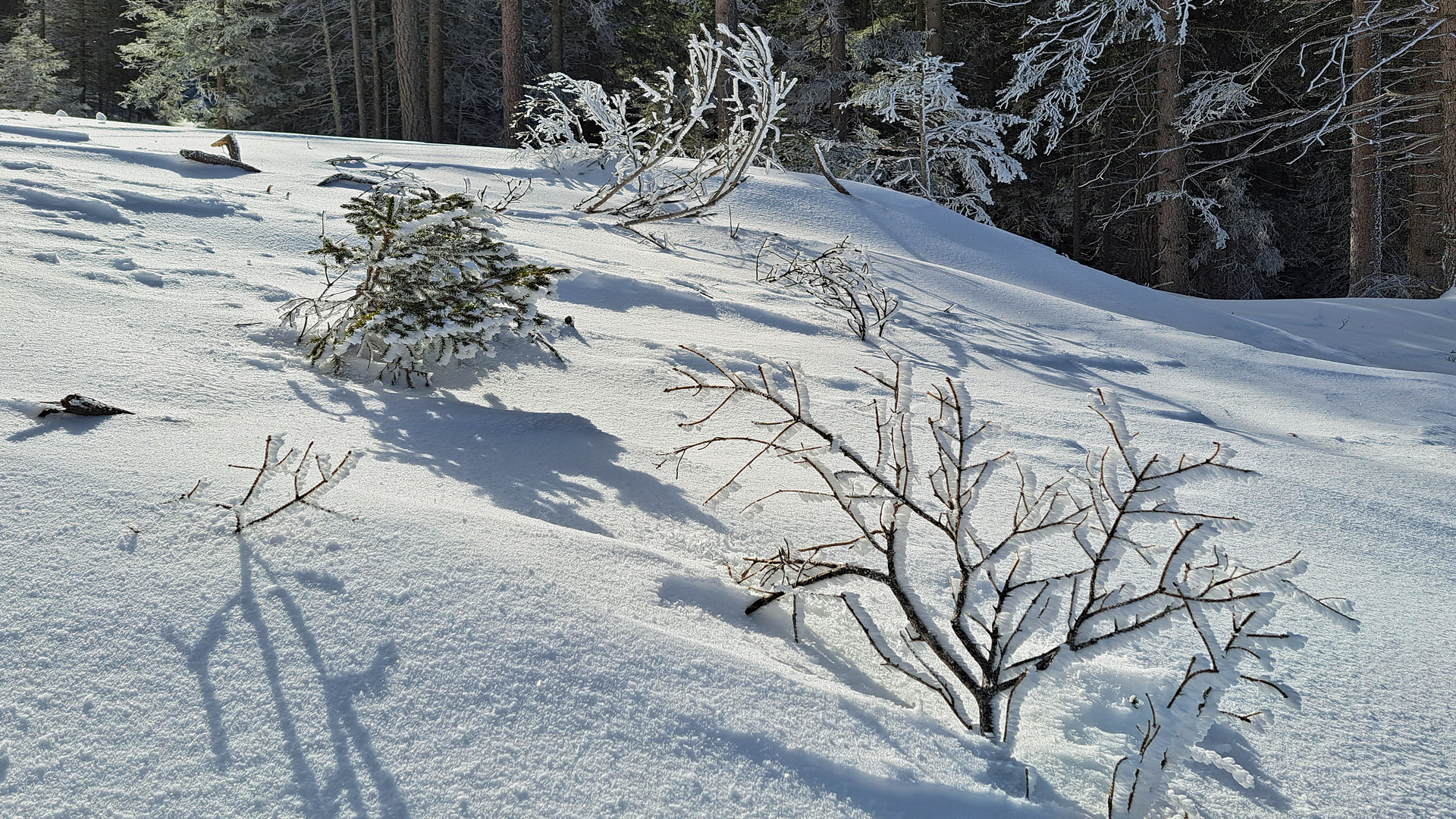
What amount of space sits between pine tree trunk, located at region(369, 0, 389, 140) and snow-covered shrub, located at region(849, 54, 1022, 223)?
12263mm

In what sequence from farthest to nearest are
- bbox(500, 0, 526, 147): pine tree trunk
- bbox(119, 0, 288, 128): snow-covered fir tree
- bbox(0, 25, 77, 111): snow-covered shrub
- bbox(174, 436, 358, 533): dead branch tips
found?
bbox(0, 25, 77, 111): snow-covered shrub
bbox(119, 0, 288, 128): snow-covered fir tree
bbox(500, 0, 526, 147): pine tree trunk
bbox(174, 436, 358, 533): dead branch tips

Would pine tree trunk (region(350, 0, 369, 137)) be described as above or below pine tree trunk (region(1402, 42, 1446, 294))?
above

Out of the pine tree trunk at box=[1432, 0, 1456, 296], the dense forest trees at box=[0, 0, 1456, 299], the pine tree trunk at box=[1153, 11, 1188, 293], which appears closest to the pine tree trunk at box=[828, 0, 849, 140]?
the dense forest trees at box=[0, 0, 1456, 299]

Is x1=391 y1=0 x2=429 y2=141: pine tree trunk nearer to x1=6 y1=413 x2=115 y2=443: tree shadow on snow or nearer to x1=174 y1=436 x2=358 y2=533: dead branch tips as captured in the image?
x1=6 y1=413 x2=115 y2=443: tree shadow on snow

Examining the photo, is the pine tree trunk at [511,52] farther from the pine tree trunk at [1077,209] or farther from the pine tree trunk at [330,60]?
the pine tree trunk at [1077,209]

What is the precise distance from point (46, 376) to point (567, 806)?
1.65 meters

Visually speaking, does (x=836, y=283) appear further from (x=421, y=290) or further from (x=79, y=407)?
(x=79, y=407)

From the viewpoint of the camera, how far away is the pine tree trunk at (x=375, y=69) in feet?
65.7

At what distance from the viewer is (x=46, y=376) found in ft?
5.97

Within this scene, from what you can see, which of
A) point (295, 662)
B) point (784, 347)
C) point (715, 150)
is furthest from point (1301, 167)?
point (295, 662)

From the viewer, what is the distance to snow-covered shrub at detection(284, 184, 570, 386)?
236 centimetres

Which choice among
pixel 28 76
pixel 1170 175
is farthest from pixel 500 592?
pixel 28 76

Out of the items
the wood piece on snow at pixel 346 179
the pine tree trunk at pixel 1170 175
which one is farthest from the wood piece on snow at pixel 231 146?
the pine tree trunk at pixel 1170 175

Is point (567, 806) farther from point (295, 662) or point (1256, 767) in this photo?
point (1256, 767)
